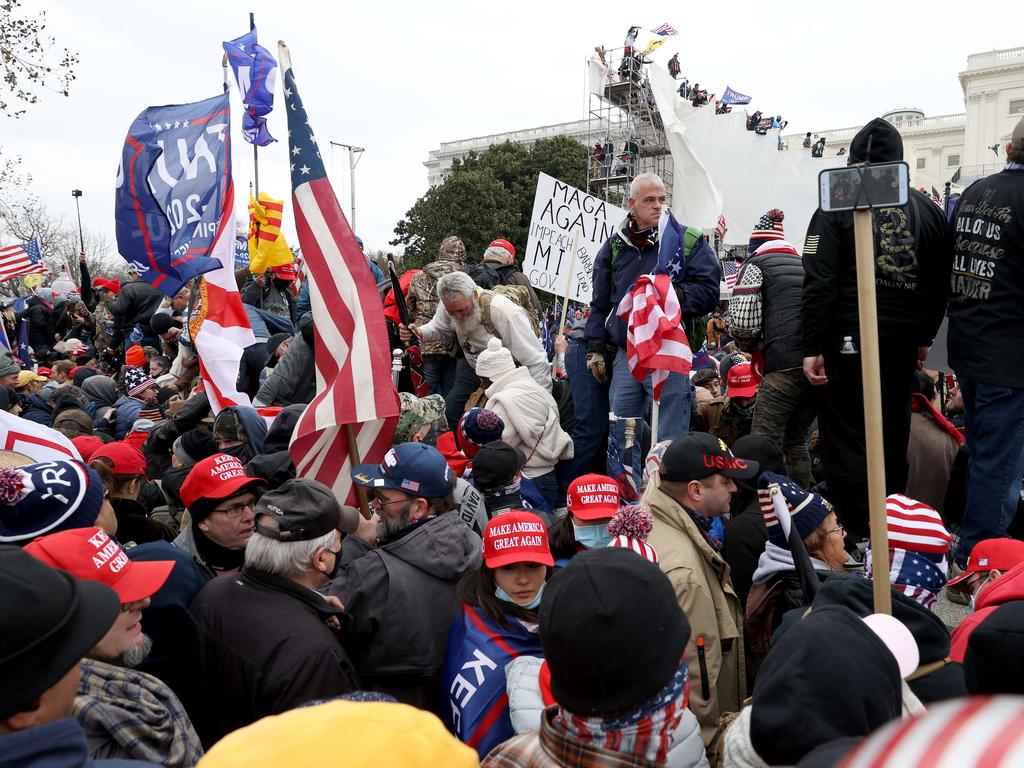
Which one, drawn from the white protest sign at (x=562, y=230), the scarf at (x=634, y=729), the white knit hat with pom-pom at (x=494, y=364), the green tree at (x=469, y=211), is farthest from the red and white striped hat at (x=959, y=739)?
the green tree at (x=469, y=211)

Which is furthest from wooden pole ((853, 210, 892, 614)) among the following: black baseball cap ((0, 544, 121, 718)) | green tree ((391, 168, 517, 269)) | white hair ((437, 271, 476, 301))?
green tree ((391, 168, 517, 269))

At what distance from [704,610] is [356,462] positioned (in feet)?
6.25

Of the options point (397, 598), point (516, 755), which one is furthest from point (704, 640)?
point (516, 755)

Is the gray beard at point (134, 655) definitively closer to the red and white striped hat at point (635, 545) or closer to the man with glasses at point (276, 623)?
the man with glasses at point (276, 623)

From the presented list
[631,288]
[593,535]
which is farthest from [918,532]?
[631,288]

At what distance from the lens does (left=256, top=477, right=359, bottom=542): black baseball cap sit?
278cm

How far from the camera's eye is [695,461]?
354 cm

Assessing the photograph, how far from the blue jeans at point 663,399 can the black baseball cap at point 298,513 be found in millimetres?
2906

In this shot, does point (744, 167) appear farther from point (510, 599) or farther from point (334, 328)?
point (510, 599)

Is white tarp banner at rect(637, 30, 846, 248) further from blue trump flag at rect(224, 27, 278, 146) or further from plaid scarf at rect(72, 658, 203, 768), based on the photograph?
plaid scarf at rect(72, 658, 203, 768)

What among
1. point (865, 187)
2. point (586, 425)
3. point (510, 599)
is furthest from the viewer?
point (586, 425)

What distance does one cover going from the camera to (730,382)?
629cm

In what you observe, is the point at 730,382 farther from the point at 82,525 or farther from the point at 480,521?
the point at 82,525

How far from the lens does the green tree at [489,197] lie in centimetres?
3700
